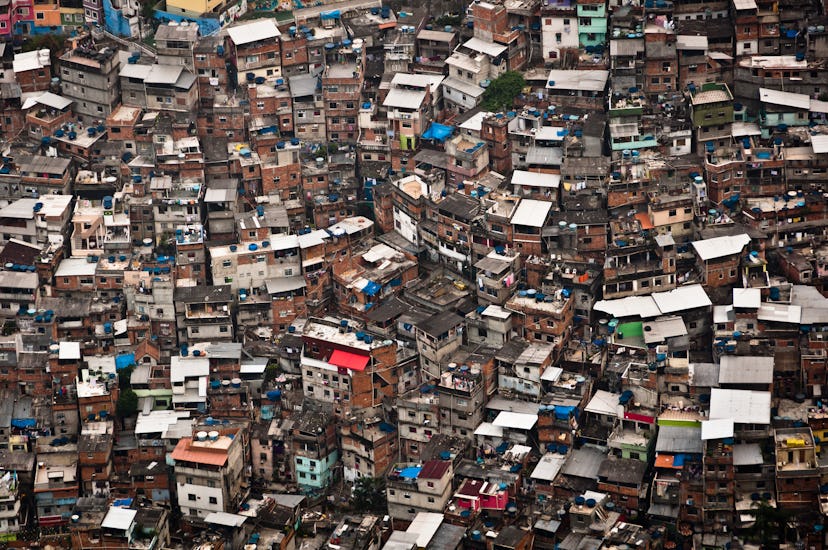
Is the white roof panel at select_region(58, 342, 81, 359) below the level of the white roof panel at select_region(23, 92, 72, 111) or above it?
below

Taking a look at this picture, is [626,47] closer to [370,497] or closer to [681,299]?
[681,299]

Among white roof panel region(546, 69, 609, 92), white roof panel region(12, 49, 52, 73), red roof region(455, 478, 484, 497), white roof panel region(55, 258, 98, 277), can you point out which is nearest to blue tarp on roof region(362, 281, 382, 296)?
red roof region(455, 478, 484, 497)

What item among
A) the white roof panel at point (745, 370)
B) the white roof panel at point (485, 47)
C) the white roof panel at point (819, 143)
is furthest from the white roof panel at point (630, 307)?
the white roof panel at point (485, 47)

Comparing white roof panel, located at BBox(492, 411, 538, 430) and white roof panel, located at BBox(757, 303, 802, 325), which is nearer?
white roof panel, located at BBox(492, 411, 538, 430)

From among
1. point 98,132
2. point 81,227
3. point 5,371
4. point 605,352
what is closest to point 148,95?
point 98,132

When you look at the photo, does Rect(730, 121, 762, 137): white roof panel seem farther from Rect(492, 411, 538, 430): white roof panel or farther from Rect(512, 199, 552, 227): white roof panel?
Rect(492, 411, 538, 430): white roof panel

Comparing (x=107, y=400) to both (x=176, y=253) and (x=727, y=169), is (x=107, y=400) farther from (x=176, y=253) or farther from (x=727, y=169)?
(x=727, y=169)
